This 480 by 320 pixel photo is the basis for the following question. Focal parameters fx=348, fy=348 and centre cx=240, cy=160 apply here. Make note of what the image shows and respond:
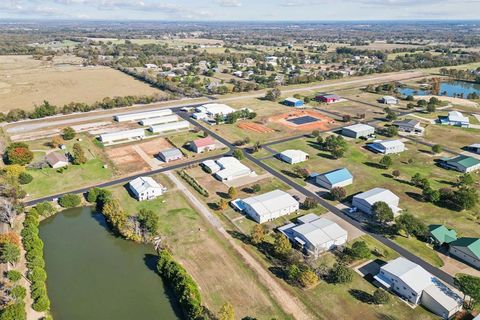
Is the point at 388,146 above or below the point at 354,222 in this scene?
above

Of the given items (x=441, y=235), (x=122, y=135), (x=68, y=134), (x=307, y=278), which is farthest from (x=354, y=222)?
(x=68, y=134)

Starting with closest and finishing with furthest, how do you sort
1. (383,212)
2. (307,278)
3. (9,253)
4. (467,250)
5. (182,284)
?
(182,284) < (307,278) < (9,253) < (467,250) < (383,212)

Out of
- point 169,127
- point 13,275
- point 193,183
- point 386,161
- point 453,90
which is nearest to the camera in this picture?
point 13,275

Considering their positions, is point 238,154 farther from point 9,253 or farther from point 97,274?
point 9,253

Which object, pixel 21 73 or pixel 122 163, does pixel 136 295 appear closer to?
pixel 122 163

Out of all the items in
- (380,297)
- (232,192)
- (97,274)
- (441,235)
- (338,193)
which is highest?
(338,193)

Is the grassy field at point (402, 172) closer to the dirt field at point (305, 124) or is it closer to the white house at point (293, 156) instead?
the white house at point (293, 156)

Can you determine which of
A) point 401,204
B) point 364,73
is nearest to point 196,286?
point 401,204
